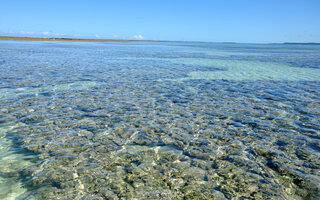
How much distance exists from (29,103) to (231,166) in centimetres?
908

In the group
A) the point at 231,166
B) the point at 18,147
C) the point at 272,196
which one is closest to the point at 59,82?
the point at 18,147

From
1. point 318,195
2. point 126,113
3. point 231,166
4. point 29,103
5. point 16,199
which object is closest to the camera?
point 16,199

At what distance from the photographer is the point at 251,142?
7.10m

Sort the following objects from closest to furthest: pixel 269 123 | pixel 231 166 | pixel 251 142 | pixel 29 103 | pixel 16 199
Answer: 1. pixel 16 199
2. pixel 231 166
3. pixel 251 142
4. pixel 269 123
5. pixel 29 103

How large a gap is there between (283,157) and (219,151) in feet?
5.43

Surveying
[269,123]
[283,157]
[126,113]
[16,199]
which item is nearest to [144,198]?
[16,199]

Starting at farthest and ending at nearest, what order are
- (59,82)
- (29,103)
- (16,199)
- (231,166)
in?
(59,82) → (29,103) → (231,166) → (16,199)

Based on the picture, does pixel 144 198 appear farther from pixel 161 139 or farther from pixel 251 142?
pixel 251 142

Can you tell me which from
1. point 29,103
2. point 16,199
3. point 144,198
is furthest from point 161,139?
point 29,103

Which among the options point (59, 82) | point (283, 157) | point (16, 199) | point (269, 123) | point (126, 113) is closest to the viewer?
point (16, 199)

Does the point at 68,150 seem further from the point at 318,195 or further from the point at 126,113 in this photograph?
the point at 318,195

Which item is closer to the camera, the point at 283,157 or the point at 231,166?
the point at 231,166

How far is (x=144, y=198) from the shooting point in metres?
4.52

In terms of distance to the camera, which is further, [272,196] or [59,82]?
[59,82]
